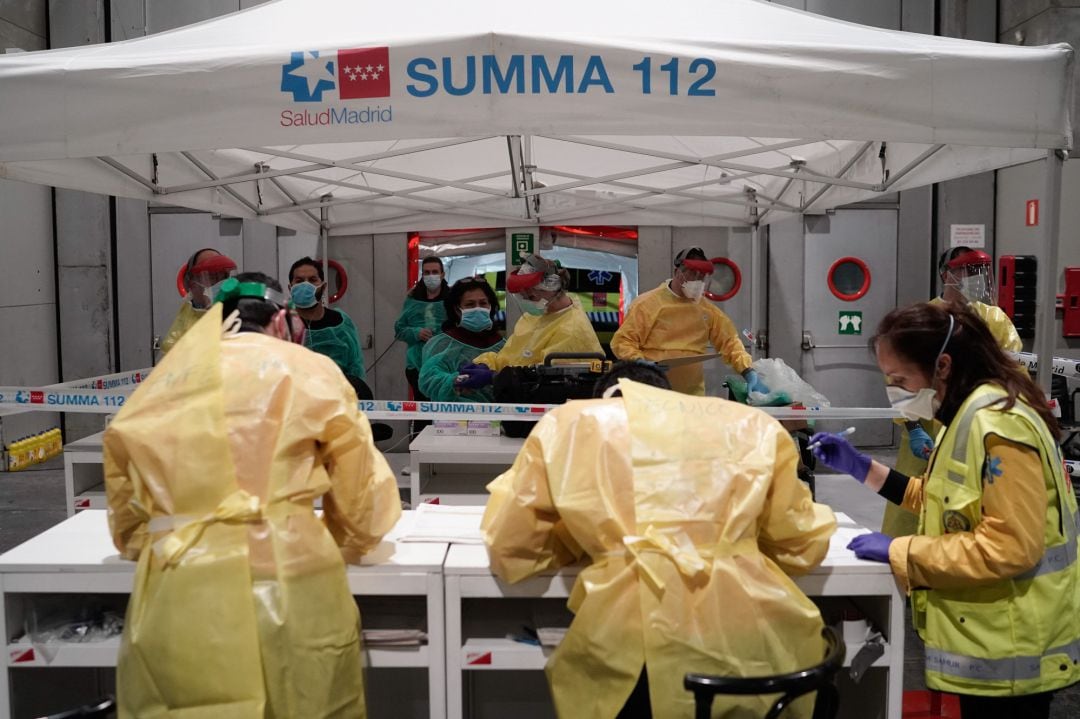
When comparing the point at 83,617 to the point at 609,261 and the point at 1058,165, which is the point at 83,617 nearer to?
the point at 1058,165

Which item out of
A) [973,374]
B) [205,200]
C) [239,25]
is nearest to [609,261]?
[205,200]

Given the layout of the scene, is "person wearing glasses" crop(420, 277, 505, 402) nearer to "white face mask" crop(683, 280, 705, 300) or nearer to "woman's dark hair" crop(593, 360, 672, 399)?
"white face mask" crop(683, 280, 705, 300)

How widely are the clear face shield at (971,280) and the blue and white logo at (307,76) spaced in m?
3.35

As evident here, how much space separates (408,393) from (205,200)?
3010mm

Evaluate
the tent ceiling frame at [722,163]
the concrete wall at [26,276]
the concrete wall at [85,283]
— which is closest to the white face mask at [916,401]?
the tent ceiling frame at [722,163]

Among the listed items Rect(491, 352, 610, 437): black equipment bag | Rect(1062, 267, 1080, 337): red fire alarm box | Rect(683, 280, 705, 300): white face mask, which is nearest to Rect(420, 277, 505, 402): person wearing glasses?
Rect(491, 352, 610, 437): black equipment bag

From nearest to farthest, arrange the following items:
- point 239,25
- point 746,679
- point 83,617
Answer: point 746,679
point 83,617
point 239,25

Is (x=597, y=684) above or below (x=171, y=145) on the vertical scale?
below

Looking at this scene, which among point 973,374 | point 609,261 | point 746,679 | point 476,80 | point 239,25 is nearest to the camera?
point 746,679

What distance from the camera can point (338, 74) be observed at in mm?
3078

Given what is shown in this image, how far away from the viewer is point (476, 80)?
3.08 metres

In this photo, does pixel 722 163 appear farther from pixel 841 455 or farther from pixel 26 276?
pixel 26 276

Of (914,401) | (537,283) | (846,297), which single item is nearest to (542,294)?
(537,283)

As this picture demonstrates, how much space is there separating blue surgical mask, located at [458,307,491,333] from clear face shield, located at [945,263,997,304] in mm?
2523
